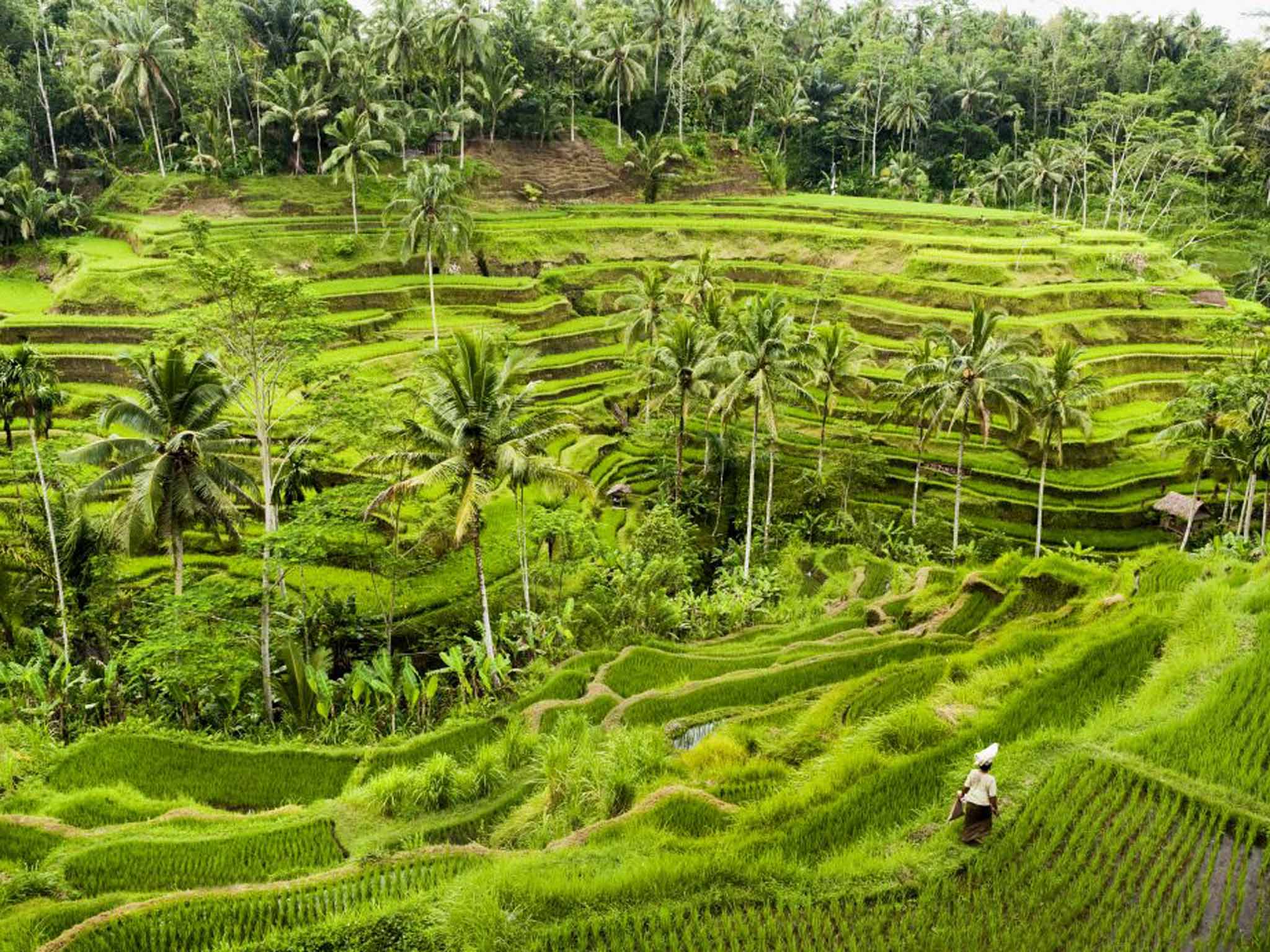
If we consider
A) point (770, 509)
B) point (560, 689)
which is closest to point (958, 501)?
point (770, 509)

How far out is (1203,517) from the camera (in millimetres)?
27984

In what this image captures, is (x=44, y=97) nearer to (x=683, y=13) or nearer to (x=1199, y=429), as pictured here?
(x=683, y=13)

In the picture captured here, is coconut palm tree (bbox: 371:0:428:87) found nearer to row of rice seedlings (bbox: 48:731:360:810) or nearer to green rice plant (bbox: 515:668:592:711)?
green rice plant (bbox: 515:668:592:711)

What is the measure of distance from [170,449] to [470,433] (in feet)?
18.2

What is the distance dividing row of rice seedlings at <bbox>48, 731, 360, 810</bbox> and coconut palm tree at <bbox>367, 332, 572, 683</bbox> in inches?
153

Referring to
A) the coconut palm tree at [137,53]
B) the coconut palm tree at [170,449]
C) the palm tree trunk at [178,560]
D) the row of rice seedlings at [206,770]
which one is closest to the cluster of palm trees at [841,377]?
the coconut palm tree at [170,449]

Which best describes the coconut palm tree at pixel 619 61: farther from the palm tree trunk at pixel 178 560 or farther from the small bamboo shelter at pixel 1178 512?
the palm tree trunk at pixel 178 560

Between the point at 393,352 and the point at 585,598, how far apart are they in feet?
56.6

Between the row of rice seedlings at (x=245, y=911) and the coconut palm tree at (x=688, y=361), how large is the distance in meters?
18.5

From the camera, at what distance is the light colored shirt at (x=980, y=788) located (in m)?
6.03

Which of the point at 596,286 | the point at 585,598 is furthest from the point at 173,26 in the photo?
the point at 585,598

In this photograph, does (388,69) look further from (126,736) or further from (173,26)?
(126,736)

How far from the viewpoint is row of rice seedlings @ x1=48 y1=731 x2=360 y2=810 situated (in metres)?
11.1

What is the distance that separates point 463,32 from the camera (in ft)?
148
